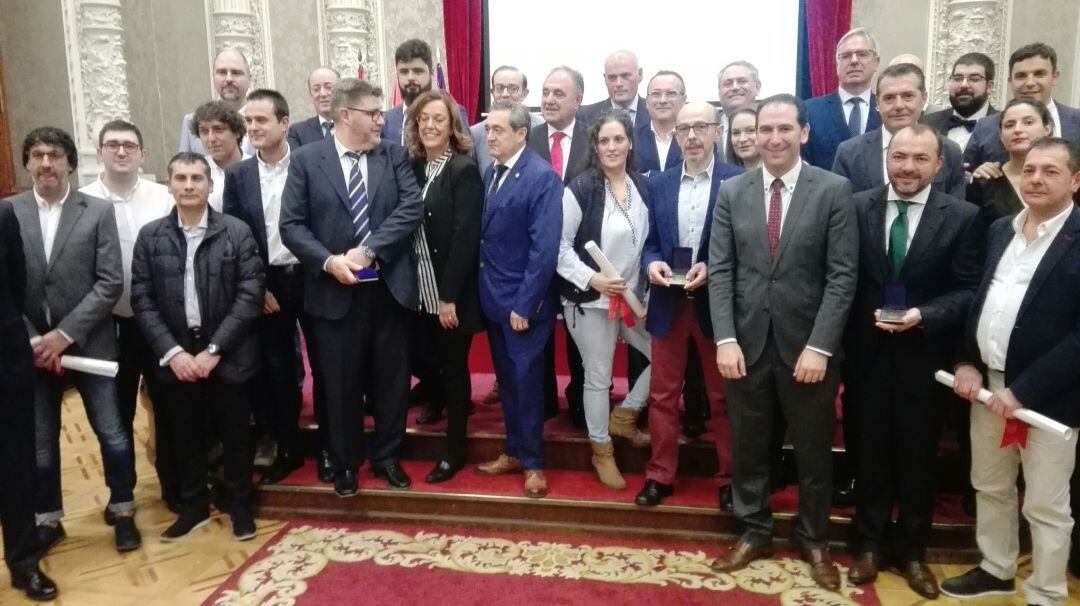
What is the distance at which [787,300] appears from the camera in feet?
9.29

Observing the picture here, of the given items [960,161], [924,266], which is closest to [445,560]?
[924,266]

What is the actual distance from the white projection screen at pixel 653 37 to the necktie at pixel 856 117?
3.41 meters

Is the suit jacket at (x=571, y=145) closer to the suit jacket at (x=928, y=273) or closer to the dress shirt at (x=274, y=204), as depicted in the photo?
the dress shirt at (x=274, y=204)

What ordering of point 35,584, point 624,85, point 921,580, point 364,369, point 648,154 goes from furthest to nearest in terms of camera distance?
point 624,85 → point 648,154 → point 364,369 → point 35,584 → point 921,580

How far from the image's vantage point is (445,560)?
3223 millimetres

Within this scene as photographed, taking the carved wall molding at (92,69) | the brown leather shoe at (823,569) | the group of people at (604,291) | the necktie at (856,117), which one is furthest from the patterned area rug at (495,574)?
the carved wall molding at (92,69)

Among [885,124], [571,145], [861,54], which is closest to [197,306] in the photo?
[571,145]

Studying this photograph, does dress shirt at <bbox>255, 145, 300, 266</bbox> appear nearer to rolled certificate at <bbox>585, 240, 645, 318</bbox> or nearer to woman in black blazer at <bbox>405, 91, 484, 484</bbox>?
woman in black blazer at <bbox>405, 91, 484, 484</bbox>

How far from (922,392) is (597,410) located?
127cm

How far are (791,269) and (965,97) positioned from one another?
1628 mm

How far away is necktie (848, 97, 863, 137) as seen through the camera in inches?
149

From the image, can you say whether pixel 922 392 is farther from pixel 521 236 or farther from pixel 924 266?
pixel 521 236

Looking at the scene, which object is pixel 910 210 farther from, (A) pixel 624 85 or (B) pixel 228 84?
(B) pixel 228 84

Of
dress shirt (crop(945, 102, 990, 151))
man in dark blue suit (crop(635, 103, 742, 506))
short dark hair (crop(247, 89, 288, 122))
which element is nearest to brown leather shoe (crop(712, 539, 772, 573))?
man in dark blue suit (crop(635, 103, 742, 506))
